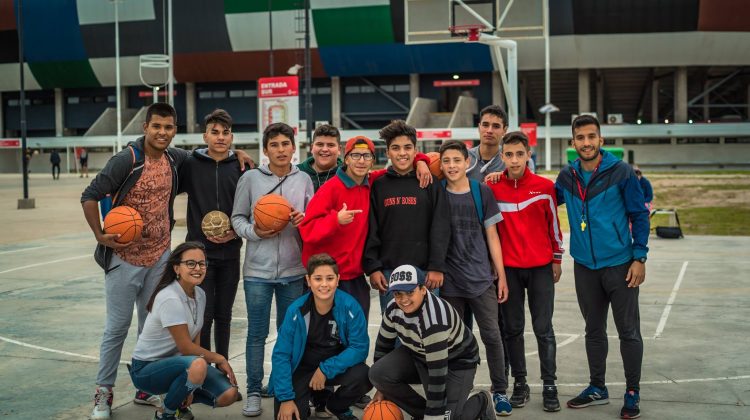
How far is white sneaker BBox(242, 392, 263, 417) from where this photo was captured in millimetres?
6887

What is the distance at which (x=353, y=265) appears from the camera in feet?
23.2

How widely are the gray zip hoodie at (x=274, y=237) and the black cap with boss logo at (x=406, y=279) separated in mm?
1369

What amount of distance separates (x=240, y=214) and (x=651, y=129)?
5185 centimetres

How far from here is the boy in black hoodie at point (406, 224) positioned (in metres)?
6.93

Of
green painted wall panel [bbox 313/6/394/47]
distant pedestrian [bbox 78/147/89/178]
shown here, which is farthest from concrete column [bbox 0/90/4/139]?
green painted wall panel [bbox 313/6/394/47]

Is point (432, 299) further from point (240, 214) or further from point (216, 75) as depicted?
point (216, 75)

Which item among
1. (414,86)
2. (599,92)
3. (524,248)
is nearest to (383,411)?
(524,248)

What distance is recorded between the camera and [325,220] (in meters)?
6.86

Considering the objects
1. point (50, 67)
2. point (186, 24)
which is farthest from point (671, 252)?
point (50, 67)

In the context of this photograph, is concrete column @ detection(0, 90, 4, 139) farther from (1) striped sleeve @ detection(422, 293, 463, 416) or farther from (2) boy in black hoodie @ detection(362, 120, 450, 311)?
(1) striped sleeve @ detection(422, 293, 463, 416)

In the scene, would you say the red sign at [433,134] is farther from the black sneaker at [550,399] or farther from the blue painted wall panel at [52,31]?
the black sneaker at [550,399]

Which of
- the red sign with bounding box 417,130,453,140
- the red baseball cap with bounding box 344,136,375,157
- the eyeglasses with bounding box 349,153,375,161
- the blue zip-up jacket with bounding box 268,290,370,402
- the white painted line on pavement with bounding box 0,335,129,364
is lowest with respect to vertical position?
the white painted line on pavement with bounding box 0,335,129,364

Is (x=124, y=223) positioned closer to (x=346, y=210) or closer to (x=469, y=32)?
(x=346, y=210)

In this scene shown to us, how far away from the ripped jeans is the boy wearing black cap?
1220mm
